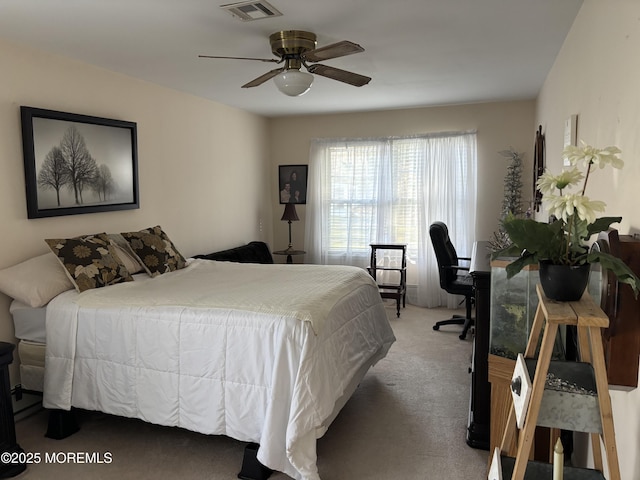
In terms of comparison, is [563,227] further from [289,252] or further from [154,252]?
[289,252]

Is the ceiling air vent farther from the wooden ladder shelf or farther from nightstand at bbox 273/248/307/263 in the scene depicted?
nightstand at bbox 273/248/307/263

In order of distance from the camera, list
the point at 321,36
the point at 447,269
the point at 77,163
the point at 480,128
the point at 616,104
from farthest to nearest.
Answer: the point at 480,128 < the point at 447,269 < the point at 77,163 < the point at 321,36 < the point at 616,104

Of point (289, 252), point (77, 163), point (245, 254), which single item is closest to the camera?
point (77, 163)

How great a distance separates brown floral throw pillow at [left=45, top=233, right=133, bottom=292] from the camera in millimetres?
2902

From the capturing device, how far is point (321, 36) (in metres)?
2.89

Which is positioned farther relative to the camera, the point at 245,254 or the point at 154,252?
the point at 245,254

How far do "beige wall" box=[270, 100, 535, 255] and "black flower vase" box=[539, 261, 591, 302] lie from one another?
4414mm

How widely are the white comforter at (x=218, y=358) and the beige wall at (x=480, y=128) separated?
3.15m

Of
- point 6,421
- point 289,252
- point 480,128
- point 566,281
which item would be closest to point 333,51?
point 566,281

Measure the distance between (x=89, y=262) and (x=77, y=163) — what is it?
0.83 m

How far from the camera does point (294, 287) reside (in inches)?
118

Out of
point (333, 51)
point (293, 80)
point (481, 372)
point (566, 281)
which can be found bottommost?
point (481, 372)

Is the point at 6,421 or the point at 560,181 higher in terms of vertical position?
the point at 560,181

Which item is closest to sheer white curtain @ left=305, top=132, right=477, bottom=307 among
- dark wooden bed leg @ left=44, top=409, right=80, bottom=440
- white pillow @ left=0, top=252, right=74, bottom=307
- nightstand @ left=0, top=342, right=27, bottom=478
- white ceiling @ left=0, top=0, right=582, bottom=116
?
white ceiling @ left=0, top=0, right=582, bottom=116
